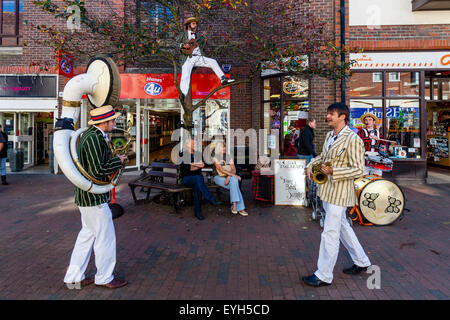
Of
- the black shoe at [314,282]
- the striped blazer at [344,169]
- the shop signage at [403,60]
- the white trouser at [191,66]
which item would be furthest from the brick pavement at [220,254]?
the shop signage at [403,60]

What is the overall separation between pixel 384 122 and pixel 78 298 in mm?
9862

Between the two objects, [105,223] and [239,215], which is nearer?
[105,223]

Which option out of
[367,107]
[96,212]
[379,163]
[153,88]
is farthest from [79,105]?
[367,107]

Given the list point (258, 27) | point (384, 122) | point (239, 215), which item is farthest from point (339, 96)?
point (239, 215)

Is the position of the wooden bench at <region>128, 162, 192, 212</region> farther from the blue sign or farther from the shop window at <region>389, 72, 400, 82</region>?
the shop window at <region>389, 72, 400, 82</region>

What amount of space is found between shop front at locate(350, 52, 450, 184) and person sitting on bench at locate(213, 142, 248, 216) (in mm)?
5394

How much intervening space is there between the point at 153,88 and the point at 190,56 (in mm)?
5018

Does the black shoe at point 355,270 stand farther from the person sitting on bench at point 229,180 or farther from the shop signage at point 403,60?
the shop signage at point 403,60

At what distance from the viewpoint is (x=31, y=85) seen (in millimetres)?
11844

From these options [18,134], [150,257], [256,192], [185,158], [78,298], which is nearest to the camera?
[78,298]

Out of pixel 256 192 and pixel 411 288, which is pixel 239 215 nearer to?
pixel 256 192

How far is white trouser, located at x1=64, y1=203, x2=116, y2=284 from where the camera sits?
10.8 ft

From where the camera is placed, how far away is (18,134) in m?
12.9
